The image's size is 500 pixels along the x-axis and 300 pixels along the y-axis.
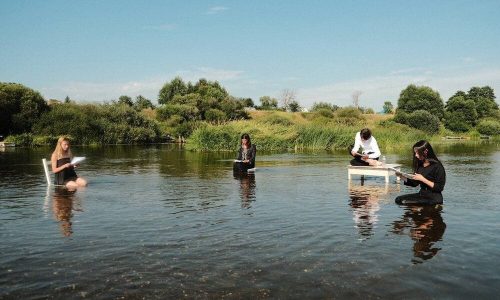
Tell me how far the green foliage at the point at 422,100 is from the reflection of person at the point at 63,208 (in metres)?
96.9

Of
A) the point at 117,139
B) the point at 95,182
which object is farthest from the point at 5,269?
the point at 117,139

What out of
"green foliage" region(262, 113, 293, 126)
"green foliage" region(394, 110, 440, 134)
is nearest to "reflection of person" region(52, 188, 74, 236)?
"green foliage" region(262, 113, 293, 126)

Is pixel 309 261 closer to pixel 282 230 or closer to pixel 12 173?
pixel 282 230

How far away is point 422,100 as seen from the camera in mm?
103500

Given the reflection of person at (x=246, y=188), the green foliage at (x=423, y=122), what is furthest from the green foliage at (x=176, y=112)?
the reflection of person at (x=246, y=188)

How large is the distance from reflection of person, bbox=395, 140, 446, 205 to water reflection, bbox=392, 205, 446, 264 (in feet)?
0.74

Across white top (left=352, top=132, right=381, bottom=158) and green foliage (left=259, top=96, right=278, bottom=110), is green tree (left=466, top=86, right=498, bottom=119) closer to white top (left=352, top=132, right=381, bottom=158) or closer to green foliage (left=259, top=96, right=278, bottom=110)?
green foliage (left=259, top=96, right=278, bottom=110)

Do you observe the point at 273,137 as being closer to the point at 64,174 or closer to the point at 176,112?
the point at 64,174

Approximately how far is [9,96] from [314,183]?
194ft

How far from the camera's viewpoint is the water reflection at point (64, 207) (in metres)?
9.35

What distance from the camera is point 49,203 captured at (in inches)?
486

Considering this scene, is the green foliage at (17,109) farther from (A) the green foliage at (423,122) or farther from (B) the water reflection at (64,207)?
(A) the green foliage at (423,122)

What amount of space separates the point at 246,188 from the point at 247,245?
756cm

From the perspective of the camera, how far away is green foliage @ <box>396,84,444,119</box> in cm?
10319
